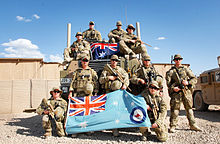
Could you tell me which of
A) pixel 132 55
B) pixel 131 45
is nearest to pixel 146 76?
pixel 132 55

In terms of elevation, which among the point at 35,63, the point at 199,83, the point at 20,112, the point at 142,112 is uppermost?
the point at 35,63

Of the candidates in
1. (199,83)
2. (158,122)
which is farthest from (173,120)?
(199,83)

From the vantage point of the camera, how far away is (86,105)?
4.48 m

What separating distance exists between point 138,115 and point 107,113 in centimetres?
81

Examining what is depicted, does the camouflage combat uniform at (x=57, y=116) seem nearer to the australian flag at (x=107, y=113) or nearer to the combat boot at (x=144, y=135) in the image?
the australian flag at (x=107, y=113)

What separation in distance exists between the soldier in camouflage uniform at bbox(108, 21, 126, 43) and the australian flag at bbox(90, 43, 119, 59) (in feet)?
2.23

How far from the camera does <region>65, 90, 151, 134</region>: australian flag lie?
3.98 meters

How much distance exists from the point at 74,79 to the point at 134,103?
6.54ft

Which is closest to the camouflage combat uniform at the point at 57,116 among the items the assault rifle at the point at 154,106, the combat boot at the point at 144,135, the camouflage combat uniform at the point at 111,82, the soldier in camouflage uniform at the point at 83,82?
the soldier in camouflage uniform at the point at 83,82

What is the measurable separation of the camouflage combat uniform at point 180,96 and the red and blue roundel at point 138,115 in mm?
1492

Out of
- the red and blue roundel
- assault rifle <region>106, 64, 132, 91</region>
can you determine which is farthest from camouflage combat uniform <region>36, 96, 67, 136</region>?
the red and blue roundel

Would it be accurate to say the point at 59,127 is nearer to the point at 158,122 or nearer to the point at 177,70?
the point at 158,122

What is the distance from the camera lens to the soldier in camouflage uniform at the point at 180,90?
192 inches

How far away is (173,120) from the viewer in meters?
4.88
